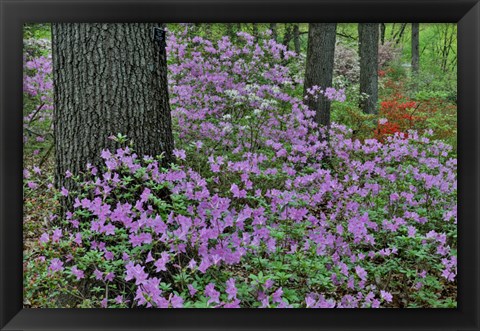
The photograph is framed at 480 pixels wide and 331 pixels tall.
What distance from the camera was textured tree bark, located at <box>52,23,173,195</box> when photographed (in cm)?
225

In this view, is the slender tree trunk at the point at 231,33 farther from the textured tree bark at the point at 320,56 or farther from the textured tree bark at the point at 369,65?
the textured tree bark at the point at 369,65

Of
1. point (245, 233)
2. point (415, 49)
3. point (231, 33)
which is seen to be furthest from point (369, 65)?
point (245, 233)

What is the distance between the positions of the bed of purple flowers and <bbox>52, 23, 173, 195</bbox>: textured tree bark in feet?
0.31

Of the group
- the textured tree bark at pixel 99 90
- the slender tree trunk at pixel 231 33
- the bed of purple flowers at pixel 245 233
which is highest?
the slender tree trunk at pixel 231 33

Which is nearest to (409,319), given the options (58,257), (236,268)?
(236,268)

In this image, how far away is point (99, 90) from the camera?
2254mm

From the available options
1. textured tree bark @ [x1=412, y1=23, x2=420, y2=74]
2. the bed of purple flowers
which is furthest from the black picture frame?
textured tree bark @ [x1=412, y1=23, x2=420, y2=74]
